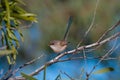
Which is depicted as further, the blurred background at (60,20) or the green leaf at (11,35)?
the blurred background at (60,20)

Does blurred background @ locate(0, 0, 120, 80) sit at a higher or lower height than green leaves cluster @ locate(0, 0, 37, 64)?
higher

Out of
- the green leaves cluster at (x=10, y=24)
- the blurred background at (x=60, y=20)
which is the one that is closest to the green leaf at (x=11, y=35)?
the green leaves cluster at (x=10, y=24)

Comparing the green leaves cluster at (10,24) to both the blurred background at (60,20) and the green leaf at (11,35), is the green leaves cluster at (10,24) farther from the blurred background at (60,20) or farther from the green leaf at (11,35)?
the blurred background at (60,20)

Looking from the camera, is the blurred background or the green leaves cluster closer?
the green leaves cluster

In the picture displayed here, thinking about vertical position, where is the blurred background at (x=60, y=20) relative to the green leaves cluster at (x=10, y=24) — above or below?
above

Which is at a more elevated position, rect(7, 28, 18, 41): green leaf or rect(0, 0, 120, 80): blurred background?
rect(0, 0, 120, 80): blurred background

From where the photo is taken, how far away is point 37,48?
5.44m

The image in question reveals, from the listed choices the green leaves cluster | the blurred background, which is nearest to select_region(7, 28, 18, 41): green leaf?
the green leaves cluster

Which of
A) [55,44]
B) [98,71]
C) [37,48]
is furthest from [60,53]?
[37,48]

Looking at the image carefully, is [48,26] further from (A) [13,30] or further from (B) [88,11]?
(A) [13,30]

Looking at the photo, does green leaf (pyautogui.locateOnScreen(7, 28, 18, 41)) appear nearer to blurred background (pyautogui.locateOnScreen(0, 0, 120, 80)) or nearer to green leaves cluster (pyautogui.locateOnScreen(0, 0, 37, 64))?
green leaves cluster (pyautogui.locateOnScreen(0, 0, 37, 64))

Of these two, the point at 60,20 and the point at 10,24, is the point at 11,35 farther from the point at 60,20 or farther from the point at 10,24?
the point at 60,20

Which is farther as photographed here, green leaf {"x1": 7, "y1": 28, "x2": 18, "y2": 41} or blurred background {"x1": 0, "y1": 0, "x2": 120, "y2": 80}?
blurred background {"x1": 0, "y1": 0, "x2": 120, "y2": 80}

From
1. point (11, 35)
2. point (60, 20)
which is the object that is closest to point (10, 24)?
point (11, 35)
